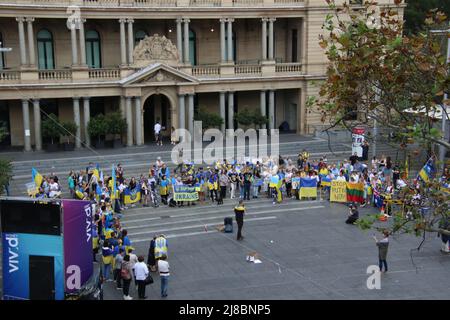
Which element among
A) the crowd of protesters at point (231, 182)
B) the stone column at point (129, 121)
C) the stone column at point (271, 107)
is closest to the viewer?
the crowd of protesters at point (231, 182)

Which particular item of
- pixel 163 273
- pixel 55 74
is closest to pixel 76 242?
pixel 163 273

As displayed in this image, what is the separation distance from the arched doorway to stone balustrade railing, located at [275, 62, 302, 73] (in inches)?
323

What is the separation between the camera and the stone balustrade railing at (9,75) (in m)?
37.6

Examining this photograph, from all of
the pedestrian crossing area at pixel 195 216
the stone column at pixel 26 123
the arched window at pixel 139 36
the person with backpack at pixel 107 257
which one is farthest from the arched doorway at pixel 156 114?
the person with backpack at pixel 107 257

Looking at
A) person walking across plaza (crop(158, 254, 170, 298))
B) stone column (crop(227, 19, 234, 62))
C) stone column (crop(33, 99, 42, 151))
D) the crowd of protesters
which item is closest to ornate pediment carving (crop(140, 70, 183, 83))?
stone column (crop(227, 19, 234, 62))

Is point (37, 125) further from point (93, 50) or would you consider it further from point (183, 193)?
point (183, 193)

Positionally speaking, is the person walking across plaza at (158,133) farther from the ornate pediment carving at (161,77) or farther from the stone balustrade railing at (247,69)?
the stone balustrade railing at (247,69)

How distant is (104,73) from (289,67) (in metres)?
13.1

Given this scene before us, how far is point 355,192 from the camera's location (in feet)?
98.5

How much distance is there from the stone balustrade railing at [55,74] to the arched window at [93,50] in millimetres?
3295

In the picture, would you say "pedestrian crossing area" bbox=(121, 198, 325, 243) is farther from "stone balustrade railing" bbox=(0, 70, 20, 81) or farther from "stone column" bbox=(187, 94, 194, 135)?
"stone balustrade railing" bbox=(0, 70, 20, 81)
